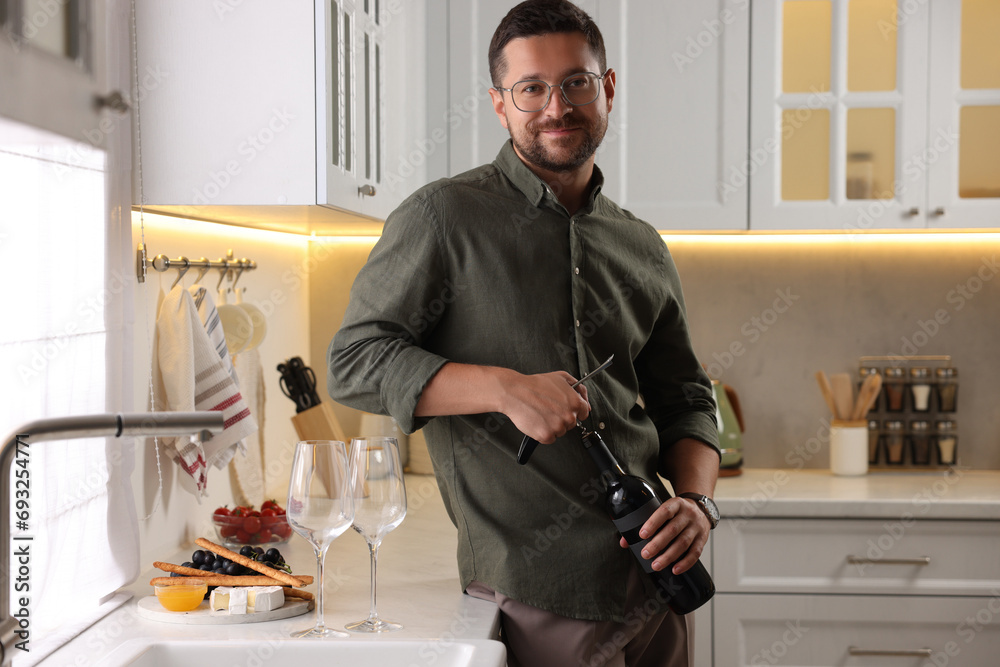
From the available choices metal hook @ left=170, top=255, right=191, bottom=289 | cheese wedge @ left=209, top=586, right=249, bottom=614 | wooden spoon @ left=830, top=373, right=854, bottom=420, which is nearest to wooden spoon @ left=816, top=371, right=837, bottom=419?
wooden spoon @ left=830, top=373, right=854, bottom=420

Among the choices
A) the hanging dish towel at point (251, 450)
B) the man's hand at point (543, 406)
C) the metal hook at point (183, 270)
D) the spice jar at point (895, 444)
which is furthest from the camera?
the spice jar at point (895, 444)

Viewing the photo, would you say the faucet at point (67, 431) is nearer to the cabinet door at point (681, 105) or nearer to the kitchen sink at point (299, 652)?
the kitchen sink at point (299, 652)

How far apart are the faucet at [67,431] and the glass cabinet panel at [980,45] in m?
2.21

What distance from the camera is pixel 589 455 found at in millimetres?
1272

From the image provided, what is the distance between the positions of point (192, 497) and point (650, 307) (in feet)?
3.17

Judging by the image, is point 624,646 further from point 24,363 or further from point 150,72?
point 150,72

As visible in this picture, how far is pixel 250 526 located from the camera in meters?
1.74

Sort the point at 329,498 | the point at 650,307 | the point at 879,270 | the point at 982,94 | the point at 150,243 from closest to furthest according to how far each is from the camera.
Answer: the point at 329,498
the point at 650,307
the point at 150,243
the point at 982,94
the point at 879,270

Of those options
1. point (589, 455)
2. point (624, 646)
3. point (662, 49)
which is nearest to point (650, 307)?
point (589, 455)

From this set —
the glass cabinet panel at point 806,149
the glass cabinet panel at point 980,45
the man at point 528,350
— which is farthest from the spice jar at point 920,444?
the man at point 528,350

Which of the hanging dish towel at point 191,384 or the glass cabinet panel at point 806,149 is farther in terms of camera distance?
the glass cabinet panel at point 806,149

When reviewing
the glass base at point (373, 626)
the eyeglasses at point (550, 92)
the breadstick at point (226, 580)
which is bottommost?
the glass base at point (373, 626)

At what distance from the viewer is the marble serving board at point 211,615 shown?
1.26 meters

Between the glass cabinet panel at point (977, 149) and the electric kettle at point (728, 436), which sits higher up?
the glass cabinet panel at point (977, 149)
